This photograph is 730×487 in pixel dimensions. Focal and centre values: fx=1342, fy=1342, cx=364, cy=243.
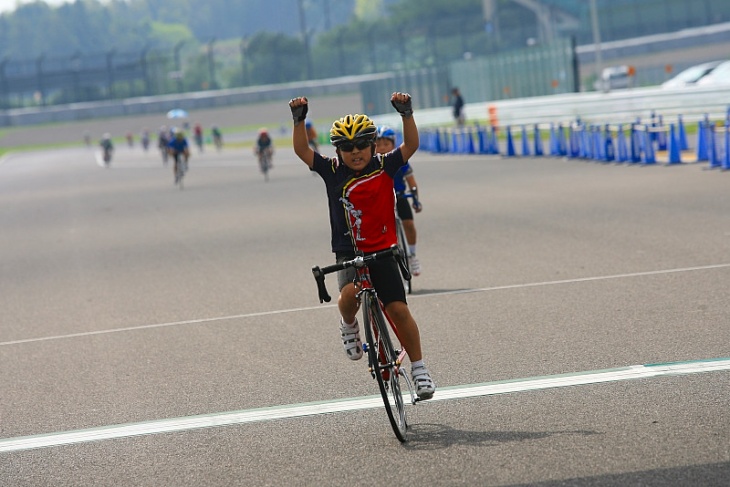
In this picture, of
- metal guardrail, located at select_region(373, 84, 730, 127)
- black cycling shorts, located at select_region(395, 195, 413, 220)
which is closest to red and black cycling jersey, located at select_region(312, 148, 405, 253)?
black cycling shorts, located at select_region(395, 195, 413, 220)

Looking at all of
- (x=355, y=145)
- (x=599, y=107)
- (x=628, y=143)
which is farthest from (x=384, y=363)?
(x=599, y=107)

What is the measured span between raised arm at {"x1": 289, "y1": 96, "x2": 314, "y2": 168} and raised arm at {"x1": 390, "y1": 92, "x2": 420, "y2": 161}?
49 cm

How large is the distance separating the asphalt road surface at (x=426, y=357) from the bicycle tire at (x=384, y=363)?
5.6 inches

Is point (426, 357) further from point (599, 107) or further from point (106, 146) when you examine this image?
point (106, 146)

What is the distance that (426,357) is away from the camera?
9.02 meters

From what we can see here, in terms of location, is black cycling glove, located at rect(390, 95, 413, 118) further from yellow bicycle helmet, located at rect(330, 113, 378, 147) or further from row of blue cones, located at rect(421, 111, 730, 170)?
row of blue cones, located at rect(421, 111, 730, 170)

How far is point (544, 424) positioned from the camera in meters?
6.78

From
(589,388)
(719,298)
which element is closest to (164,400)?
(589,388)

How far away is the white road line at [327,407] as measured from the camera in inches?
291

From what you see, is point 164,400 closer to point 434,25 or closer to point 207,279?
point 207,279

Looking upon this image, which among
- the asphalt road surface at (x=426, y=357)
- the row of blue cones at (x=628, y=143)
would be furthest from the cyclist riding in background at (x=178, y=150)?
the asphalt road surface at (x=426, y=357)

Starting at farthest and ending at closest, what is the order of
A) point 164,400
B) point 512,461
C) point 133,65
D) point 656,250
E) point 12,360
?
point 133,65, point 656,250, point 12,360, point 164,400, point 512,461

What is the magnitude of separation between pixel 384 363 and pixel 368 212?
2.59 ft

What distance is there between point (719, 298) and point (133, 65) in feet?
399
